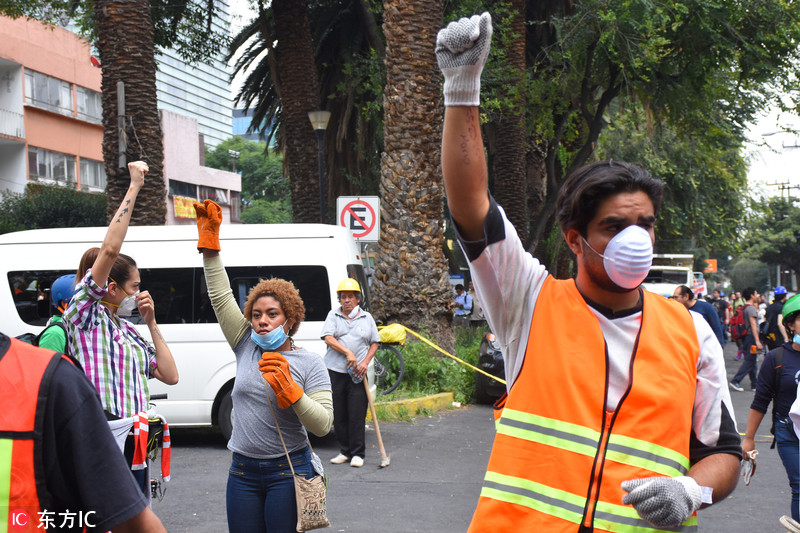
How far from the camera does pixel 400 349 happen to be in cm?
1244

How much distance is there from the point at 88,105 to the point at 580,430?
36.8 meters

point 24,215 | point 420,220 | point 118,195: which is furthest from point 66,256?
point 24,215

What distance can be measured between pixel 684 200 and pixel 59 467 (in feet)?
96.3

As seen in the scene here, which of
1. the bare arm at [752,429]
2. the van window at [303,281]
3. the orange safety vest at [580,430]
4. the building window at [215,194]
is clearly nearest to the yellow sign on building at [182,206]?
the building window at [215,194]

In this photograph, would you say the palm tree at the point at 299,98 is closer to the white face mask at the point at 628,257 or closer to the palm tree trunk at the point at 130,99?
the palm tree trunk at the point at 130,99

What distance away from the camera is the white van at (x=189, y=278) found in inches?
375

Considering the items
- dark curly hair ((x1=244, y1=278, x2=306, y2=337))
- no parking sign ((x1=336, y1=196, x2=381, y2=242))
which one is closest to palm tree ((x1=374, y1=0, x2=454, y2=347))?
no parking sign ((x1=336, y1=196, x2=381, y2=242))

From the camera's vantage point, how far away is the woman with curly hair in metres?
4.05

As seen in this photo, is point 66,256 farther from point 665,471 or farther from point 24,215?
point 24,215

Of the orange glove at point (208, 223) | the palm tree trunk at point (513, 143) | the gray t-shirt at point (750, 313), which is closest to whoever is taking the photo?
the orange glove at point (208, 223)

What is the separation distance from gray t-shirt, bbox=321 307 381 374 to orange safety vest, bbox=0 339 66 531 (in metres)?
6.92

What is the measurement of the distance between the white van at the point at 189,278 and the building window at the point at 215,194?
42.2 meters

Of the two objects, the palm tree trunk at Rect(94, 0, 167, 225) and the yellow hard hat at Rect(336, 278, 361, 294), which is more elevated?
the palm tree trunk at Rect(94, 0, 167, 225)

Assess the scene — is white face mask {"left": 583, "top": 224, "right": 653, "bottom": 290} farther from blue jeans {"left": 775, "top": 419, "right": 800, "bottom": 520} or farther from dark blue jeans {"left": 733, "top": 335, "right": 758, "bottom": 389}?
dark blue jeans {"left": 733, "top": 335, "right": 758, "bottom": 389}
